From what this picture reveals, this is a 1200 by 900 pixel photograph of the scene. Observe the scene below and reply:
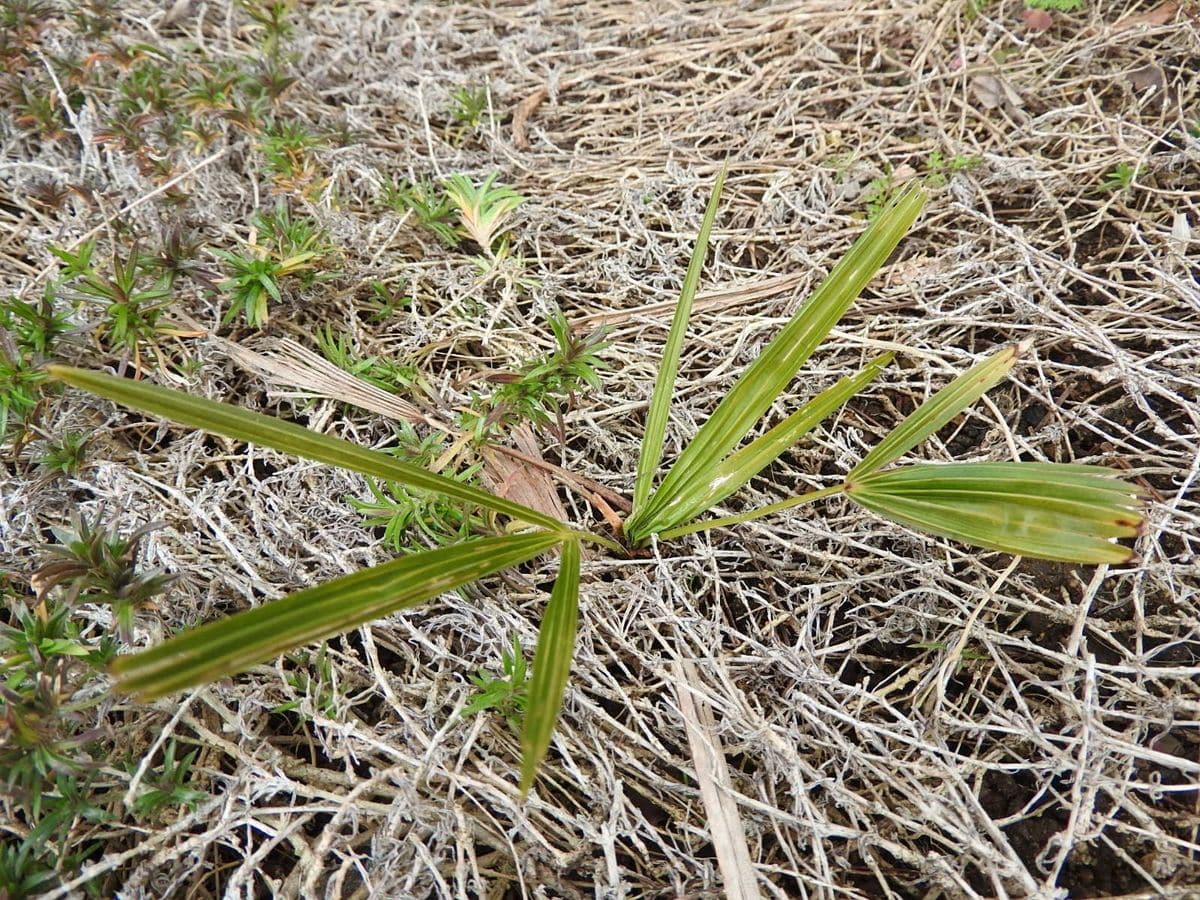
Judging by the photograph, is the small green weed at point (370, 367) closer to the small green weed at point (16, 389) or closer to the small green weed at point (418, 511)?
the small green weed at point (418, 511)

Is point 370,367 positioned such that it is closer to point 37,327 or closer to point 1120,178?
point 37,327

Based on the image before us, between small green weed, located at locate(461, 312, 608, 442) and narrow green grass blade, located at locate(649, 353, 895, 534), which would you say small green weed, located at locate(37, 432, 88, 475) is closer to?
small green weed, located at locate(461, 312, 608, 442)

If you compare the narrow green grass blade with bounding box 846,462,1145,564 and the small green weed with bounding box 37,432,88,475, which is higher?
the narrow green grass blade with bounding box 846,462,1145,564

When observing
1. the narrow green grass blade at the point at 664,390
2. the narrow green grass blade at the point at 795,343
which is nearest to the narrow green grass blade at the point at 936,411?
the narrow green grass blade at the point at 795,343

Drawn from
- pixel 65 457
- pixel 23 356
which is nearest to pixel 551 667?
pixel 65 457

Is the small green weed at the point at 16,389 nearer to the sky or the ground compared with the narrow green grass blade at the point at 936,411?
nearer to the ground

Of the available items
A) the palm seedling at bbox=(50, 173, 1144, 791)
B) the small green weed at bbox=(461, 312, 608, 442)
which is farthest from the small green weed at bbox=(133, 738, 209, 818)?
the small green weed at bbox=(461, 312, 608, 442)

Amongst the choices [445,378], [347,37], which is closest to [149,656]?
[445,378]
